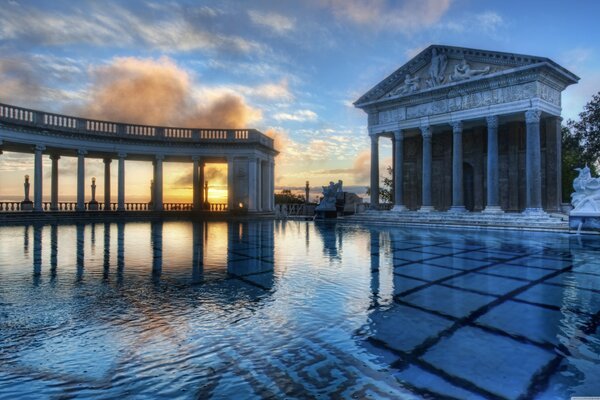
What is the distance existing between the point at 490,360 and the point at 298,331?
175cm

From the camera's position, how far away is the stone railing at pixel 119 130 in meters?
25.3

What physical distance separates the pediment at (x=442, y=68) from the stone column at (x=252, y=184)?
986 centimetres

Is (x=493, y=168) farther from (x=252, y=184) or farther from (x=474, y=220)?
(x=252, y=184)

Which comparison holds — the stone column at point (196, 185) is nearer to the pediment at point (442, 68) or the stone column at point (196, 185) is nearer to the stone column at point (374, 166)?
the pediment at point (442, 68)

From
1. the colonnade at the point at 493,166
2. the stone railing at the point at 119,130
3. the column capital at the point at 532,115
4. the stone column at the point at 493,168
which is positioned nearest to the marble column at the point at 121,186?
the stone railing at the point at 119,130

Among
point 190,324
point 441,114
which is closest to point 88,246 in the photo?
point 190,324

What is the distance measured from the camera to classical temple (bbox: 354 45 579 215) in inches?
858

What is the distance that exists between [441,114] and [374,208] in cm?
843

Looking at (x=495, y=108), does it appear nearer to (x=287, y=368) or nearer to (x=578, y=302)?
(x=578, y=302)

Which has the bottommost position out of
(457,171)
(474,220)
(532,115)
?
(474,220)

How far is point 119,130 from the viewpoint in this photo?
30.3 meters

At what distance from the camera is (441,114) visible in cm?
2562

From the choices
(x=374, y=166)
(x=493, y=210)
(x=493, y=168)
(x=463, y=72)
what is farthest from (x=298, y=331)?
(x=374, y=166)

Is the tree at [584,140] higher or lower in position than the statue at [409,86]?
lower
